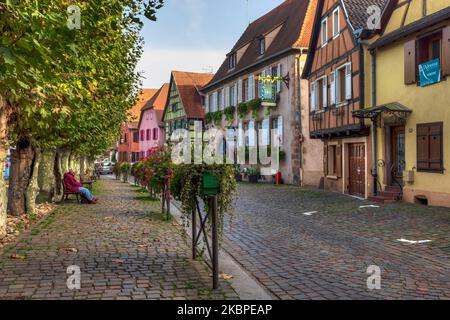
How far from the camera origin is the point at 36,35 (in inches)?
242

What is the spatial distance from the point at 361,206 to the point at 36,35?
39.1 ft

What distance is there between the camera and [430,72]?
15055 millimetres

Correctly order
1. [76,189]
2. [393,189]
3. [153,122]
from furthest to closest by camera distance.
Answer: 1. [153,122]
2. [393,189]
3. [76,189]

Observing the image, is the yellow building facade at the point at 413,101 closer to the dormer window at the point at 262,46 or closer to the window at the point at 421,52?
the window at the point at 421,52

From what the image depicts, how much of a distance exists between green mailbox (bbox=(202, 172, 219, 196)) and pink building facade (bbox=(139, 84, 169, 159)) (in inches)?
2233

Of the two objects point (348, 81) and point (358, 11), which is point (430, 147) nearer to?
point (348, 81)

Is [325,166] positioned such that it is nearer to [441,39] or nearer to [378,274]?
[441,39]

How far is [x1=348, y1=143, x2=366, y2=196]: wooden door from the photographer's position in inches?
787

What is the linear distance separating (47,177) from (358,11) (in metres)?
14.0

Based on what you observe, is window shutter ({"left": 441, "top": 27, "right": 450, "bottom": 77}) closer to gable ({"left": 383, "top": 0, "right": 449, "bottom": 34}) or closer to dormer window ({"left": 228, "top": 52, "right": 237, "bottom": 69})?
gable ({"left": 383, "top": 0, "right": 449, "bottom": 34})

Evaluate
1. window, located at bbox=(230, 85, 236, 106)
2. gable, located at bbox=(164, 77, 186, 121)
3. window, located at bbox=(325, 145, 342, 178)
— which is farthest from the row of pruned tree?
gable, located at bbox=(164, 77, 186, 121)

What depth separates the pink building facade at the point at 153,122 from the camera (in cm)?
6431

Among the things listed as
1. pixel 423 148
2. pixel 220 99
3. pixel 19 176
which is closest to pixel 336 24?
pixel 423 148

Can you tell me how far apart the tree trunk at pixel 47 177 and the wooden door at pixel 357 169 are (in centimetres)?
A: 1172
